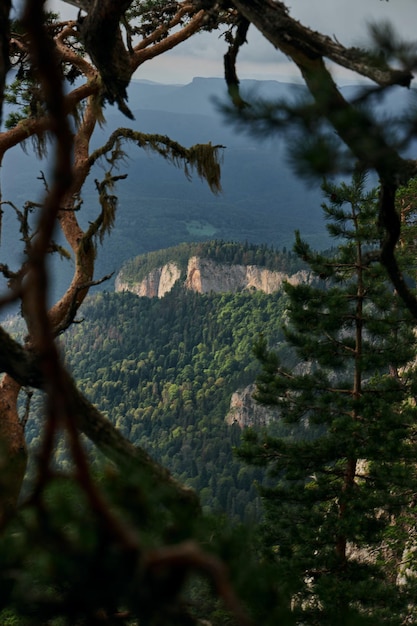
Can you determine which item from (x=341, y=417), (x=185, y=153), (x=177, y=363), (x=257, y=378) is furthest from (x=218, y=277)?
(x=185, y=153)

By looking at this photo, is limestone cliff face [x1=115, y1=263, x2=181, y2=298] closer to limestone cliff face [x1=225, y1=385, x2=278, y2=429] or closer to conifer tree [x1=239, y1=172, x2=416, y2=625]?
limestone cliff face [x1=225, y1=385, x2=278, y2=429]

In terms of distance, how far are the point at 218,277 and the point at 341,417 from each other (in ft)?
381

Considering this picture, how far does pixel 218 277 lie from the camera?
124m

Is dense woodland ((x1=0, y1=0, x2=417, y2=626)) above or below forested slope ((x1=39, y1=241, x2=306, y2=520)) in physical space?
below

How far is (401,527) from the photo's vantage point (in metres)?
12.0

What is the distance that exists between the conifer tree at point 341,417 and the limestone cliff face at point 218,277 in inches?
4176

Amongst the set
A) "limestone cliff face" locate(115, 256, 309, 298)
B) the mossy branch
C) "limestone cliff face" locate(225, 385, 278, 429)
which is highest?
"limestone cliff face" locate(115, 256, 309, 298)

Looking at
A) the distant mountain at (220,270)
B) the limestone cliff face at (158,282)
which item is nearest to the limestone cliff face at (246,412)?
the distant mountain at (220,270)

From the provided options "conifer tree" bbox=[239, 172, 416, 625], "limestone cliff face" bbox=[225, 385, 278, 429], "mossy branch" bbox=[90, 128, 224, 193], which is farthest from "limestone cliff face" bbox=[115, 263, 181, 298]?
"mossy branch" bbox=[90, 128, 224, 193]

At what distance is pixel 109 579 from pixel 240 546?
10.6 inches

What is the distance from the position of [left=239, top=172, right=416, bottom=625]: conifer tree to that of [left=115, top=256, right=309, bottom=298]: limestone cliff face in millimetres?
106082

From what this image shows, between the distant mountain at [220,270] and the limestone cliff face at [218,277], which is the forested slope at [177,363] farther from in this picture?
the limestone cliff face at [218,277]

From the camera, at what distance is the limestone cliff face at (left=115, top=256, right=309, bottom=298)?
392ft

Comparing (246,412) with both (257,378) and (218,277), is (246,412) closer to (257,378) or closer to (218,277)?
(218,277)
